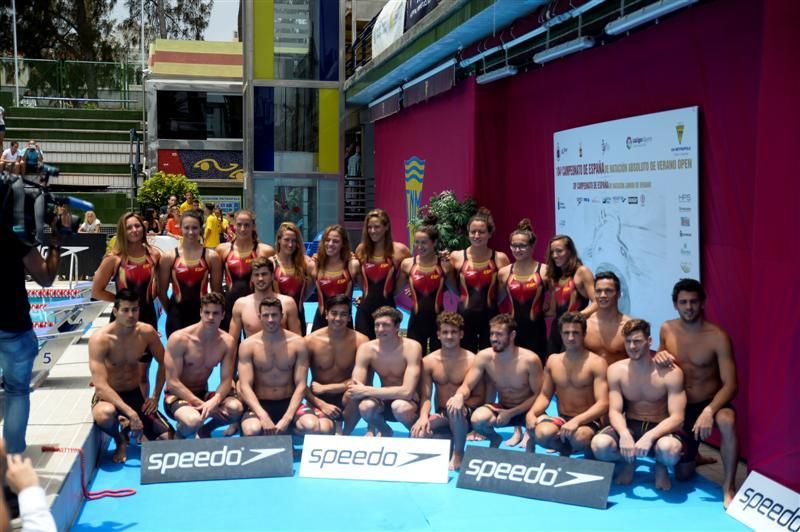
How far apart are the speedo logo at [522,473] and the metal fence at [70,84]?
2431 centimetres

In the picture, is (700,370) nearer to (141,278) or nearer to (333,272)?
(333,272)

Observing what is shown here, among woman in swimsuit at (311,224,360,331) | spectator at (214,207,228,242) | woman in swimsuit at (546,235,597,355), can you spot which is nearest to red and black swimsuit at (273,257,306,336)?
woman in swimsuit at (311,224,360,331)

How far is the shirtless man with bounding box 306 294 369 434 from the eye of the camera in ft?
21.3

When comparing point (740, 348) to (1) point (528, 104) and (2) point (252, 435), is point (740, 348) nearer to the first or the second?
(2) point (252, 435)

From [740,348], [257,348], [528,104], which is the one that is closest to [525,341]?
[740,348]

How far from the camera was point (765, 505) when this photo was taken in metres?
5.01

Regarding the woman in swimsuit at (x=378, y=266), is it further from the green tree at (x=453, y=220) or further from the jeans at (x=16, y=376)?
the jeans at (x=16, y=376)

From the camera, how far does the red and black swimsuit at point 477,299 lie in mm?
7383

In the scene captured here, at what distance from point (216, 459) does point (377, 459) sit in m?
1.07

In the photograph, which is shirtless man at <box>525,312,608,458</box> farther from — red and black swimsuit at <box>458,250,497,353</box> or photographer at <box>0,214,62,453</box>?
photographer at <box>0,214,62,453</box>

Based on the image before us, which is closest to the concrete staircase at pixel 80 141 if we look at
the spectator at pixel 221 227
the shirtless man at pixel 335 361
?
the spectator at pixel 221 227

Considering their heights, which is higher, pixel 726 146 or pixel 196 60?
pixel 196 60

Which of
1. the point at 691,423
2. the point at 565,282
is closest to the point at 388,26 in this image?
the point at 565,282

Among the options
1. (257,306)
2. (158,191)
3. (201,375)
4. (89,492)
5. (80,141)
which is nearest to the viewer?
(89,492)
